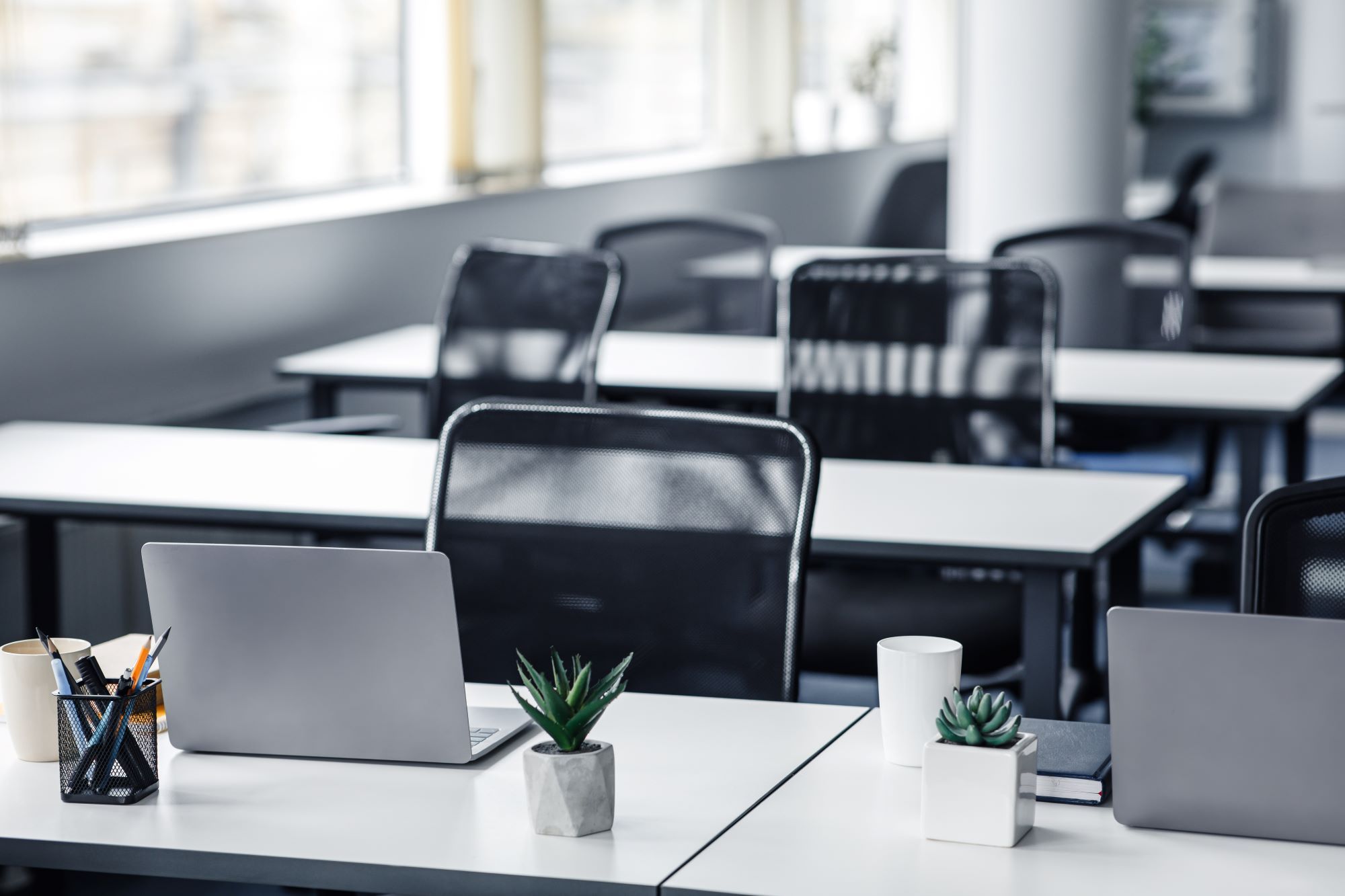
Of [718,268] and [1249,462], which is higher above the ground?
[718,268]

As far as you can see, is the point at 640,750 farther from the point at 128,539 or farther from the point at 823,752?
the point at 128,539

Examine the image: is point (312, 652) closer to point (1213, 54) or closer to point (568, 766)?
point (568, 766)

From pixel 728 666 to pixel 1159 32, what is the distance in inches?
339

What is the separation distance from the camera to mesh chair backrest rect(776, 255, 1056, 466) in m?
3.39

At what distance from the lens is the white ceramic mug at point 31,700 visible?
1653 millimetres

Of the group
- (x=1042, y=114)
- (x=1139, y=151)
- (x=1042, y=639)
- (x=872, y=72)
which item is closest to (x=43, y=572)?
(x=1042, y=639)

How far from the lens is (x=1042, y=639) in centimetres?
258

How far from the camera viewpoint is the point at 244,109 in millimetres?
4570

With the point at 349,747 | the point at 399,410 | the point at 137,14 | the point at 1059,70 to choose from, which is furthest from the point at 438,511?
Answer: the point at 1059,70

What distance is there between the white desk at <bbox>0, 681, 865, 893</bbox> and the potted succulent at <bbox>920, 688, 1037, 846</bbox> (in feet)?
0.56

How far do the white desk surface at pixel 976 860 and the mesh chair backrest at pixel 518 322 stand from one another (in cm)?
210

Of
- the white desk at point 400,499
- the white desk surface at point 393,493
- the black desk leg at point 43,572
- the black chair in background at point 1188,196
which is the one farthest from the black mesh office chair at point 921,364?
the black chair in background at point 1188,196

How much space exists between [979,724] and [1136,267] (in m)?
3.03

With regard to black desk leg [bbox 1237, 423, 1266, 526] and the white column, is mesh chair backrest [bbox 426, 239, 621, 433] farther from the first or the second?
the white column
